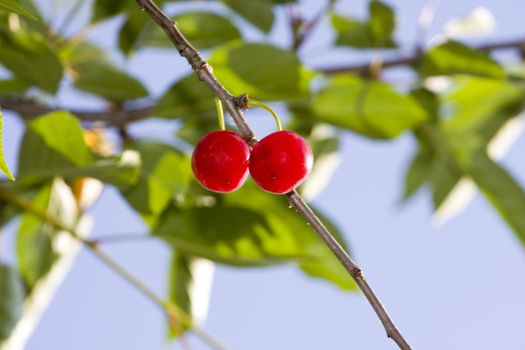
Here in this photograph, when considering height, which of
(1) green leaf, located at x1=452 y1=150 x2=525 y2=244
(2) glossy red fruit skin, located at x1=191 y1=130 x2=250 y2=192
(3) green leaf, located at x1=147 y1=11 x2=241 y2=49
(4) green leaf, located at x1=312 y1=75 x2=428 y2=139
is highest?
(3) green leaf, located at x1=147 y1=11 x2=241 y2=49

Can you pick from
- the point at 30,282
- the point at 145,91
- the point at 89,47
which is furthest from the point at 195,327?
the point at 89,47

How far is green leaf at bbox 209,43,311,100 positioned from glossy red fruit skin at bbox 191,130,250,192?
450 mm

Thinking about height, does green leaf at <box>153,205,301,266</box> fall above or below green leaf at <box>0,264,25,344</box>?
below

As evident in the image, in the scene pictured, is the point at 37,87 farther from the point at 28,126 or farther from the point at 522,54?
the point at 522,54

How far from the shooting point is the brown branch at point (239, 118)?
65 centimetres

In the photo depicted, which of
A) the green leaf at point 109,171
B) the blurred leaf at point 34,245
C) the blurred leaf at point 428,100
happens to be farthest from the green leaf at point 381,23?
the blurred leaf at point 34,245

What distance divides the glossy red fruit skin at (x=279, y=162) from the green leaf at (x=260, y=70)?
0.47m

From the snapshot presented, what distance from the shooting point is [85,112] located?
1362 millimetres

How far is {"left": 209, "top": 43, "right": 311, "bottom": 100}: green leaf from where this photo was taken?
128 centimetres

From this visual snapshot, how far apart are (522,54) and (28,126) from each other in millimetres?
1031

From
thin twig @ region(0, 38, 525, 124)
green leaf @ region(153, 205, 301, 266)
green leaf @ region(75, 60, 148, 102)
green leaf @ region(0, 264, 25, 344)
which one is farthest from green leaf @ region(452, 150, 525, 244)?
green leaf @ region(0, 264, 25, 344)

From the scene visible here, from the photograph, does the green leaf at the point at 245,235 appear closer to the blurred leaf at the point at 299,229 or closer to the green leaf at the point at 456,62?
the blurred leaf at the point at 299,229

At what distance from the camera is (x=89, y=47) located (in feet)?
5.20

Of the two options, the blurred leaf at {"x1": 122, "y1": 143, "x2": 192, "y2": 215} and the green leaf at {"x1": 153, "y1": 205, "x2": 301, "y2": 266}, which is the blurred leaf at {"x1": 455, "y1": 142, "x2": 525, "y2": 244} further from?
the blurred leaf at {"x1": 122, "y1": 143, "x2": 192, "y2": 215}
